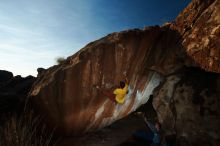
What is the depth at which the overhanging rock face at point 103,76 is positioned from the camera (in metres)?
8.13

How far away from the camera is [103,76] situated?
8570 millimetres

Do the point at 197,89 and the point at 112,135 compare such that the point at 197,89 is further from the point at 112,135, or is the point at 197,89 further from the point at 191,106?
the point at 112,135

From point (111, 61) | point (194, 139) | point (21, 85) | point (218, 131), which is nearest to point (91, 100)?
point (111, 61)

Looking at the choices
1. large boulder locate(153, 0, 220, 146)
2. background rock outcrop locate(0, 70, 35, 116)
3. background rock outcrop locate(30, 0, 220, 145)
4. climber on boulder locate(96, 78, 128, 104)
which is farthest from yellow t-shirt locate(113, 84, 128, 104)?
background rock outcrop locate(0, 70, 35, 116)

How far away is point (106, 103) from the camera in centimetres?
882

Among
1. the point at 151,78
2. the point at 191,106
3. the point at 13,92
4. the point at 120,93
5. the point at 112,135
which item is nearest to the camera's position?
the point at 191,106

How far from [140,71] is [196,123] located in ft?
9.03

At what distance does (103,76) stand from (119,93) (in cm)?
88

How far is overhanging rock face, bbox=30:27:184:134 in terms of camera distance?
8133mm

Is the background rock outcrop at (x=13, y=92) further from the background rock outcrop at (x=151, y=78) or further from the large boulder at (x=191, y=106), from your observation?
the large boulder at (x=191, y=106)

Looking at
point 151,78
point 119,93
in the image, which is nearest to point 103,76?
point 119,93

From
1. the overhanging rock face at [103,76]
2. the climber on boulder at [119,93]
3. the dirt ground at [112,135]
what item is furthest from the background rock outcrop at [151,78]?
the dirt ground at [112,135]

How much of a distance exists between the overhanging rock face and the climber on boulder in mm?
152

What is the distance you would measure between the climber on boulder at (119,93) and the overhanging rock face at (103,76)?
15 centimetres
